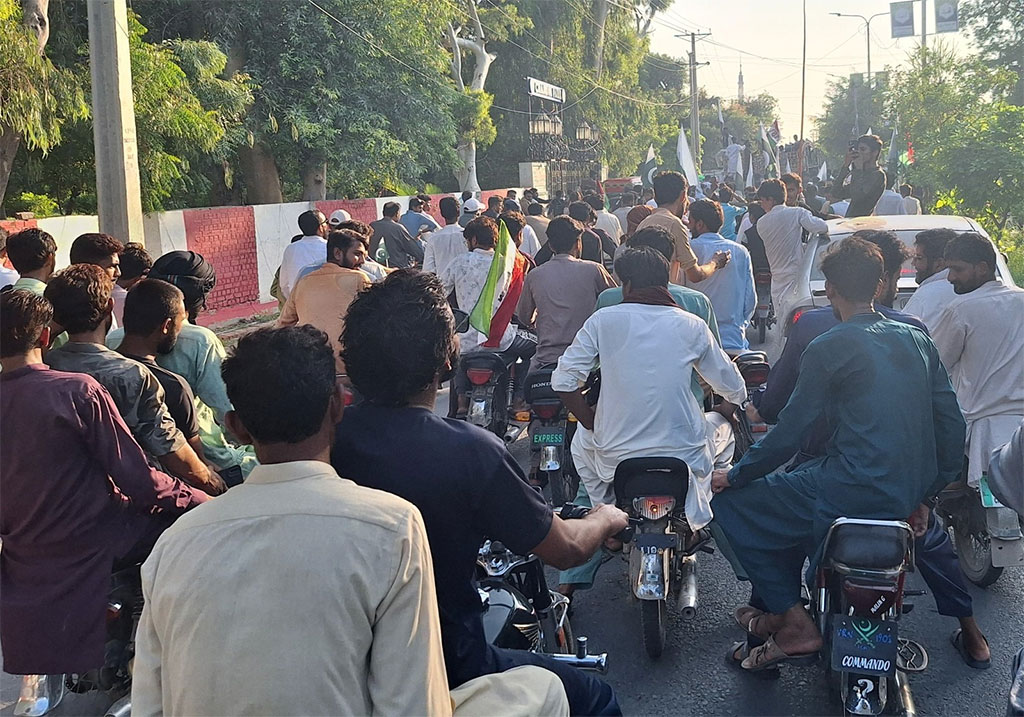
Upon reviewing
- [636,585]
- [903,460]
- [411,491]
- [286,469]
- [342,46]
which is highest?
[342,46]

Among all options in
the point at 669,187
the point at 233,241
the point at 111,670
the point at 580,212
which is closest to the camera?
the point at 111,670

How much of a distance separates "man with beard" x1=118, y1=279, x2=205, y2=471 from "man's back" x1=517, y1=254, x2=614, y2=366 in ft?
9.55

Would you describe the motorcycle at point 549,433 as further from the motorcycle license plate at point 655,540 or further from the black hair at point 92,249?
the black hair at point 92,249

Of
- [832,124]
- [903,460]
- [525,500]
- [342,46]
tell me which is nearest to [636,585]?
[903,460]

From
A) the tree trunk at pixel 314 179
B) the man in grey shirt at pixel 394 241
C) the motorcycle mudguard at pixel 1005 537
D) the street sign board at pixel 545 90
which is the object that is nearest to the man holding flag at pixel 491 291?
the motorcycle mudguard at pixel 1005 537

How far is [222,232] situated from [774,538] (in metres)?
13.8

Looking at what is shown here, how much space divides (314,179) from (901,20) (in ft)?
91.2

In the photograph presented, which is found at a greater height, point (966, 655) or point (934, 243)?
point (934, 243)

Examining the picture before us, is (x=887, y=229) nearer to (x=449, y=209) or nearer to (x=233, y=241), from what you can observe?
(x=449, y=209)

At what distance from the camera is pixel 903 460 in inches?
146

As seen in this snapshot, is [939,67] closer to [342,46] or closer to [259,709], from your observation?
[342,46]

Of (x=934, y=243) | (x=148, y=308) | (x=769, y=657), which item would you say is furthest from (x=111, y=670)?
(x=934, y=243)

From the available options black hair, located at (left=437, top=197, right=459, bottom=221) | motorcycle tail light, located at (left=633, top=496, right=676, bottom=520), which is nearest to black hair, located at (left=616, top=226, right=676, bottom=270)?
motorcycle tail light, located at (left=633, top=496, right=676, bottom=520)

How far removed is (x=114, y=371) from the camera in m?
3.73
